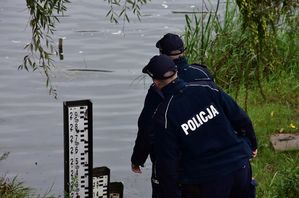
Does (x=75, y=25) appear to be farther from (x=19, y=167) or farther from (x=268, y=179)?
(x=268, y=179)

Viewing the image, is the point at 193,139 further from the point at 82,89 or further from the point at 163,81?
the point at 82,89

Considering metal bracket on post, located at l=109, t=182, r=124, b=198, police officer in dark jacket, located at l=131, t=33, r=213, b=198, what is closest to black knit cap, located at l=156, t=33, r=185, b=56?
police officer in dark jacket, located at l=131, t=33, r=213, b=198

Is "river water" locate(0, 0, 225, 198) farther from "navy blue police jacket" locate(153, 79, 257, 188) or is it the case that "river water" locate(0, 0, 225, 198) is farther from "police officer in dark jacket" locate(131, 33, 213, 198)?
"navy blue police jacket" locate(153, 79, 257, 188)

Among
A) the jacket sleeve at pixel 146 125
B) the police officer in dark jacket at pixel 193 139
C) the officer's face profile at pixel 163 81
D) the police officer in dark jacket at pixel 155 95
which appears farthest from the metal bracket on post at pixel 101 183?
the officer's face profile at pixel 163 81

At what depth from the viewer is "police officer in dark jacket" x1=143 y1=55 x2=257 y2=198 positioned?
17.7 ft

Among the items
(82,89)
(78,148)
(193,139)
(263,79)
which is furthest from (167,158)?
(82,89)

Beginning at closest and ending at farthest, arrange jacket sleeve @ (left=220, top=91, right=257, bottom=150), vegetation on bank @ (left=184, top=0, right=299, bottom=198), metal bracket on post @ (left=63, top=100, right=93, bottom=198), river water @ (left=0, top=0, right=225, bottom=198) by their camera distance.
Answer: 1. jacket sleeve @ (left=220, top=91, right=257, bottom=150)
2. metal bracket on post @ (left=63, top=100, right=93, bottom=198)
3. vegetation on bank @ (left=184, top=0, right=299, bottom=198)
4. river water @ (left=0, top=0, right=225, bottom=198)

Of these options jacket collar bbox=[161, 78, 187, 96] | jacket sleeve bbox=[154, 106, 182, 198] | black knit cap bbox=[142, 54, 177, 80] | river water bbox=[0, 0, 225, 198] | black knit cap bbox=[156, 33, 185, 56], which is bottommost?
river water bbox=[0, 0, 225, 198]

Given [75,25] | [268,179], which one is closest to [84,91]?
[75,25]

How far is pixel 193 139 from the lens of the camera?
17.7 feet

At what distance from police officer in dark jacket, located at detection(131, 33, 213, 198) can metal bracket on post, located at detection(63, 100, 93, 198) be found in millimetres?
809

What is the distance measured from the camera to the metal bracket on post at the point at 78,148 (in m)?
6.61

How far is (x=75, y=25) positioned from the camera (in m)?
14.8

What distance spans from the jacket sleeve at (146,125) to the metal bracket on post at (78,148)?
89 cm
